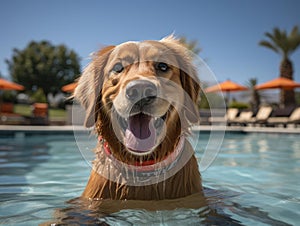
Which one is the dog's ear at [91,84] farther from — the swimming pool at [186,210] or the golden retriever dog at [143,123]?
the swimming pool at [186,210]

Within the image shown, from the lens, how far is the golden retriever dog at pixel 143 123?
9.34ft

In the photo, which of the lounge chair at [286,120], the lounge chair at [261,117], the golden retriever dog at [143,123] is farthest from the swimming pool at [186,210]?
the lounge chair at [261,117]

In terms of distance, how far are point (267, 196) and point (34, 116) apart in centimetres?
1751

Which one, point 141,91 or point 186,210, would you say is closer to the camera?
point 141,91

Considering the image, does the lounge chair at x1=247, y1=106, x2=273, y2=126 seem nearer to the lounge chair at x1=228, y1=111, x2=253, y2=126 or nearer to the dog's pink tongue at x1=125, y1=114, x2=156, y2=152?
the lounge chair at x1=228, y1=111, x2=253, y2=126

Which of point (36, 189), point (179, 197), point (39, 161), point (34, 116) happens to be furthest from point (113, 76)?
point (34, 116)

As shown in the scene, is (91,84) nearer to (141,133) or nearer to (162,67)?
(162,67)

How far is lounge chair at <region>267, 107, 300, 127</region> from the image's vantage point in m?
18.1

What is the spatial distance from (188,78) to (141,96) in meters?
0.93

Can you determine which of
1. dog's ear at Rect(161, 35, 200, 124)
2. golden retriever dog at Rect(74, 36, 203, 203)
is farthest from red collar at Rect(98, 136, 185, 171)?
dog's ear at Rect(161, 35, 200, 124)

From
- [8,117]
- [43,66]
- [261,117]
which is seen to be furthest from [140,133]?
[43,66]

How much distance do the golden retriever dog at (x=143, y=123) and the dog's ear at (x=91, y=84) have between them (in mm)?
→ 13

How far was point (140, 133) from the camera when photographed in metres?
2.88

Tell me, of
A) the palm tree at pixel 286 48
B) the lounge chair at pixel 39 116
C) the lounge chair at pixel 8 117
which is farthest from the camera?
the palm tree at pixel 286 48
